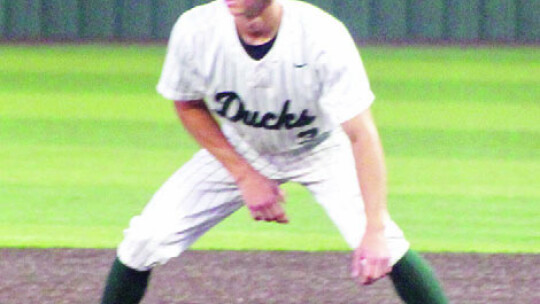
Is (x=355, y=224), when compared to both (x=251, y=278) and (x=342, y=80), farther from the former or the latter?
(x=251, y=278)

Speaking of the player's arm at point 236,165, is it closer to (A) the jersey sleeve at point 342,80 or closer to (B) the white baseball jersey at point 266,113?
(B) the white baseball jersey at point 266,113

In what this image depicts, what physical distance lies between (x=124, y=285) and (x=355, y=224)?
2.68ft

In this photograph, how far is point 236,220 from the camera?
6406 millimetres

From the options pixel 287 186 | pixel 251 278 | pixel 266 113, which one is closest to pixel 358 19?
pixel 287 186

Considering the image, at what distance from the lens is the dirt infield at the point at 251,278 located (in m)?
4.83

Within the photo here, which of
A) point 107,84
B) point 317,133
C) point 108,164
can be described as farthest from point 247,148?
point 107,84

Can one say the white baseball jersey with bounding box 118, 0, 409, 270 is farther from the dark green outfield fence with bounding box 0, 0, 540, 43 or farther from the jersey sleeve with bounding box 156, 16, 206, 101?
the dark green outfield fence with bounding box 0, 0, 540, 43

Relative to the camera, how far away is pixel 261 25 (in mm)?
3475

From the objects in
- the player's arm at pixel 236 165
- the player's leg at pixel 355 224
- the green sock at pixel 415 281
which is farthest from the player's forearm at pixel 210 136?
the green sock at pixel 415 281

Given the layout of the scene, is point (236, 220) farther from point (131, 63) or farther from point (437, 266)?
point (131, 63)

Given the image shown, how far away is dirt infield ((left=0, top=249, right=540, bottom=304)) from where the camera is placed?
4832 mm

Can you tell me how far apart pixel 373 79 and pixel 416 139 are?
3092 mm

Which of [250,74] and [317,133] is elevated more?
[250,74]

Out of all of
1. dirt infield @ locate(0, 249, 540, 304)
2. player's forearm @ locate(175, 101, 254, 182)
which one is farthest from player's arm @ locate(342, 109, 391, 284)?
dirt infield @ locate(0, 249, 540, 304)
